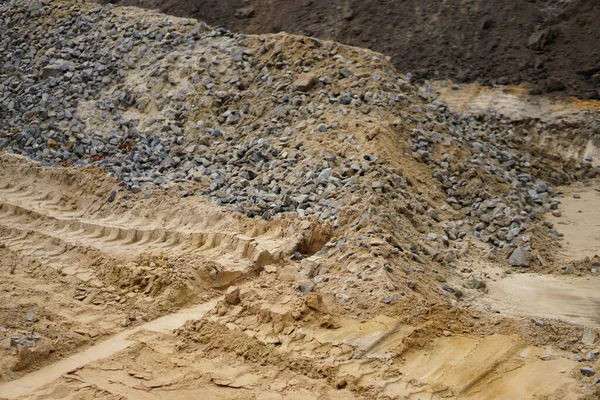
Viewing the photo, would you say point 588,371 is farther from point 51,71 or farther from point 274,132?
point 51,71

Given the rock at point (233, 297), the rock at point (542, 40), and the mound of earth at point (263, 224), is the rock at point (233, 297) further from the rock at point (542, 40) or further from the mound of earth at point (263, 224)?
the rock at point (542, 40)

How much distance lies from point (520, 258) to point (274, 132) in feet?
10.5

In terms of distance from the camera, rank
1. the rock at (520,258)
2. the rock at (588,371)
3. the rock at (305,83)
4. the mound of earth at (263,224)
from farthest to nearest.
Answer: the rock at (305,83) → the rock at (520,258) → the mound of earth at (263,224) → the rock at (588,371)

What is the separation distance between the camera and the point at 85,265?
24.4 feet

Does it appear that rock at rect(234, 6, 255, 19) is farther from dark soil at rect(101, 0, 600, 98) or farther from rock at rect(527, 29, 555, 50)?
rock at rect(527, 29, 555, 50)

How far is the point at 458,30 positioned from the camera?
14.2 meters

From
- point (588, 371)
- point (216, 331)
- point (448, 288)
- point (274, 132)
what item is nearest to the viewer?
point (588, 371)

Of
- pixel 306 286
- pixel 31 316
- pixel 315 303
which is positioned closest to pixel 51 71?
pixel 31 316

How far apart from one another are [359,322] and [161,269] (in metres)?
2.01

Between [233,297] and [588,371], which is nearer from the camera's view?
[588,371]

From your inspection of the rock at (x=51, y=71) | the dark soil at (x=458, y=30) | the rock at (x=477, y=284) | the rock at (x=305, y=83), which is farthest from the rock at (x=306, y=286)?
the dark soil at (x=458, y=30)

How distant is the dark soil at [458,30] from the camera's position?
13117mm

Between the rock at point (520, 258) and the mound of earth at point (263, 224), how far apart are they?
15mm

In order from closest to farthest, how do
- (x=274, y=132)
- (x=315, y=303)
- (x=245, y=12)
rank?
(x=315, y=303)
(x=274, y=132)
(x=245, y=12)
